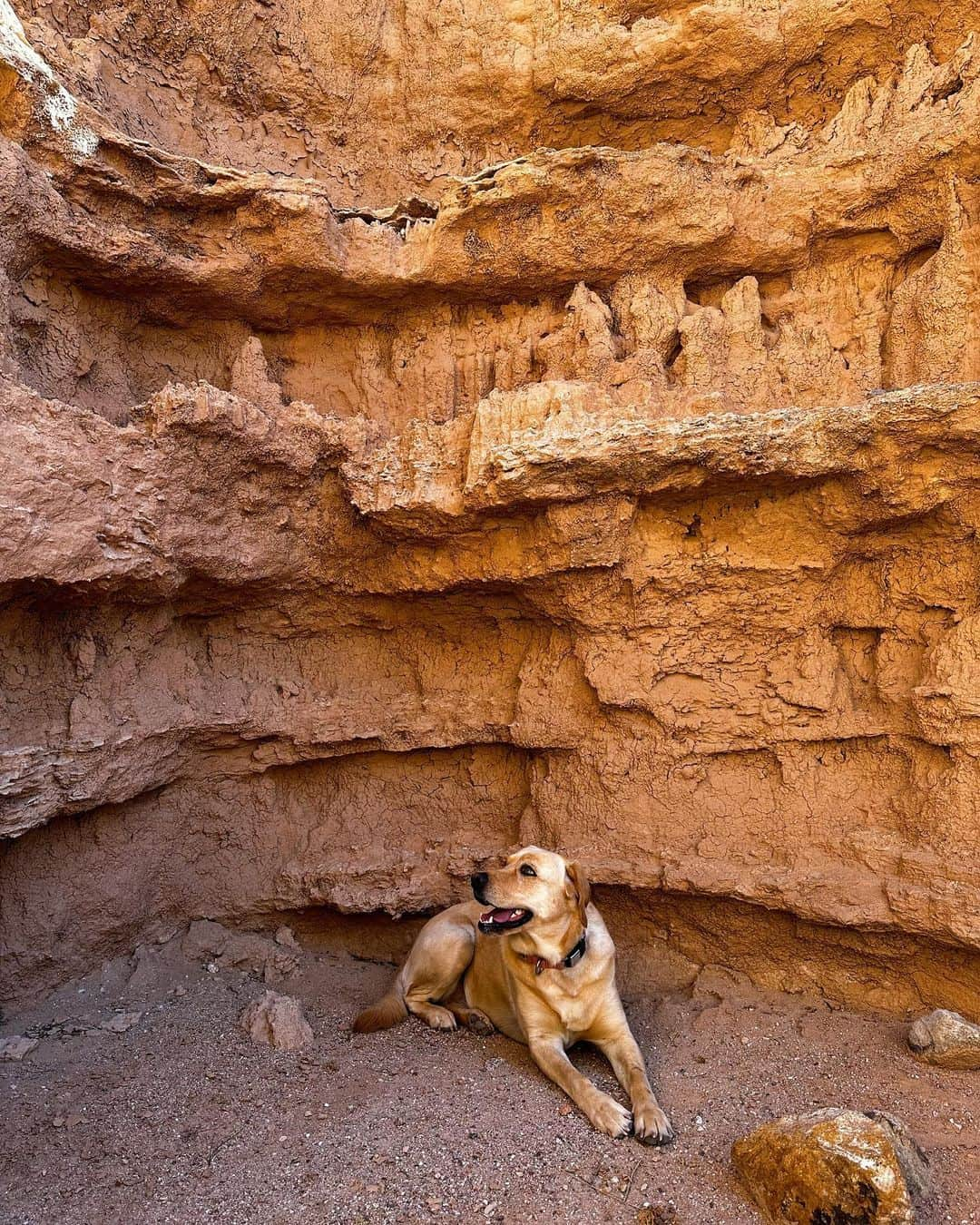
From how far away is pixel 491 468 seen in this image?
4609 mm

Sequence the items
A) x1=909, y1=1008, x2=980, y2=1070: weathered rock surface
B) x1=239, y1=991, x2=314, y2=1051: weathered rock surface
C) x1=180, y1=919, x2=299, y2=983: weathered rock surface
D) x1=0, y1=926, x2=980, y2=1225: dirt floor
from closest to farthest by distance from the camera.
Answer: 1. x1=0, y1=926, x2=980, y2=1225: dirt floor
2. x1=909, y1=1008, x2=980, y2=1070: weathered rock surface
3. x1=239, y1=991, x2=314, y2=1051: weathered rock surface
4. x1=180, y1=919, x2=299, y2=983: weathered rock surface

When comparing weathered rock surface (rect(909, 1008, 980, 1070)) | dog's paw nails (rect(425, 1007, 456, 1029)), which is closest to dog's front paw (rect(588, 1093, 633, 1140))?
dog's paw nails (rect(425, 1007, 456, 1029))

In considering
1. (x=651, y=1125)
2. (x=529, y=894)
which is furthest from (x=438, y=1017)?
(x=651, y=1125)

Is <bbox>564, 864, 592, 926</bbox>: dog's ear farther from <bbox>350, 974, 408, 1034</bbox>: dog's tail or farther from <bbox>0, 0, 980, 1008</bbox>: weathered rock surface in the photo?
<bbox>350, 974, 408, 1034</bbox>: dog's tail

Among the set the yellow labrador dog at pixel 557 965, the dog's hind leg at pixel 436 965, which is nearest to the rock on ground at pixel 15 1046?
the dog's hind leg at pixel 436 965

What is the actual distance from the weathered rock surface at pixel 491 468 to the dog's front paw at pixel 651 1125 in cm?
147

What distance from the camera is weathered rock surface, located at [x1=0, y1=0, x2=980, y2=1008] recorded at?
171 inches

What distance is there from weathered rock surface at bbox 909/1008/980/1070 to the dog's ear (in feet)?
5.78

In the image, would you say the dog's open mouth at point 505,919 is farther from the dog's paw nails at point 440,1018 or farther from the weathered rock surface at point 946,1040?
the weathered rock surface at point 946,1040

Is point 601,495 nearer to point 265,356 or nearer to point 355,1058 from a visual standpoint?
point 265,356

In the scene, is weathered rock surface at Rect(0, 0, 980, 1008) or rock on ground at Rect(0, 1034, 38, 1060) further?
weathered rock surface at Rect(0, 0, 980, 1008)

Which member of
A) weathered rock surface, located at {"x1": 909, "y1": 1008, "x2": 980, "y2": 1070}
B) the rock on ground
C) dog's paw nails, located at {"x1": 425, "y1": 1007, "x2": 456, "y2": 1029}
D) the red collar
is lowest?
the rock on ground

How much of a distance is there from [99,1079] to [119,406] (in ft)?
12.5

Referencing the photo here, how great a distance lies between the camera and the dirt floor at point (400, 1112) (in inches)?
120
